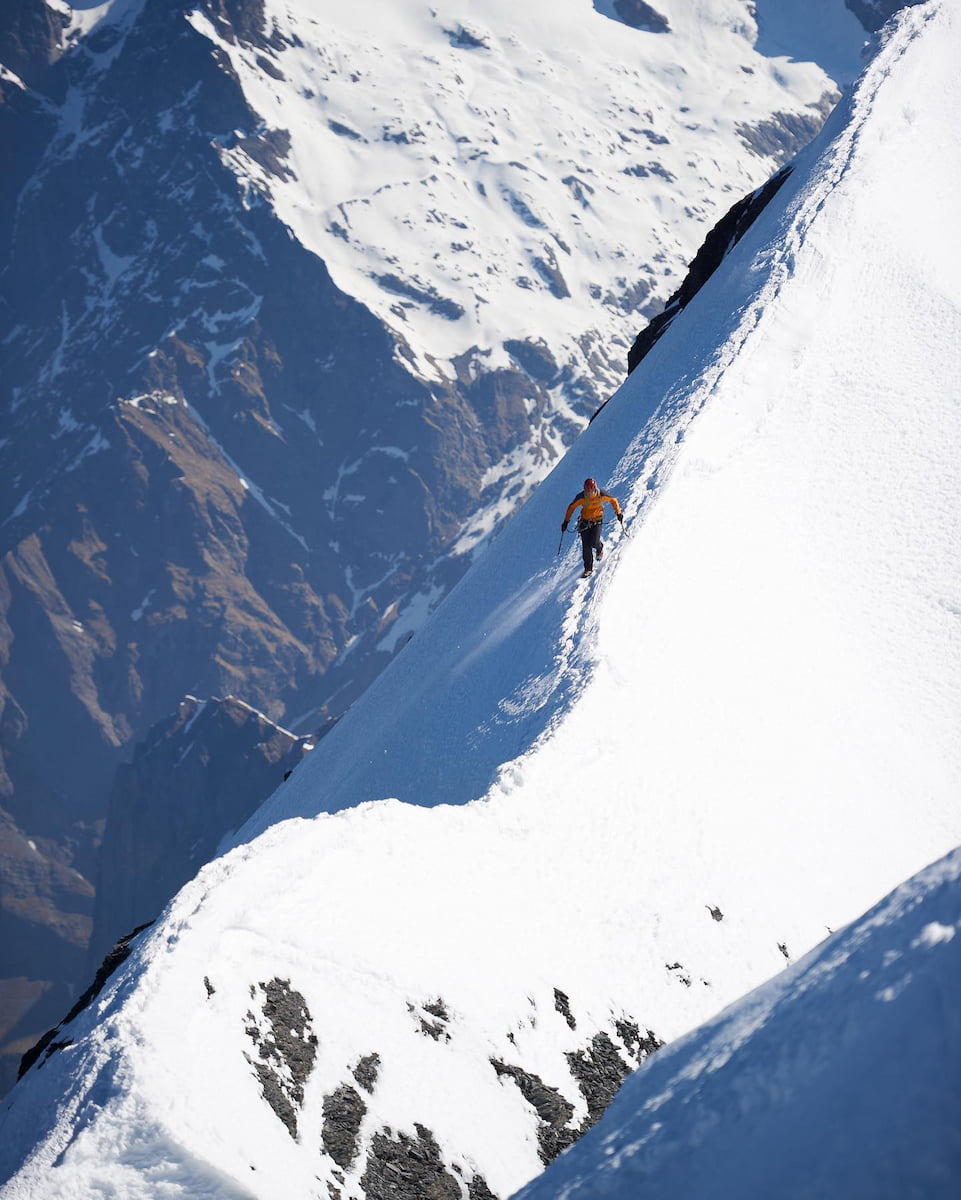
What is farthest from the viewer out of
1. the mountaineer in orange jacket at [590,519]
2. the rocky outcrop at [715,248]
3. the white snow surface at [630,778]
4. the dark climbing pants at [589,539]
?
the rocky outcrop at [715,248]

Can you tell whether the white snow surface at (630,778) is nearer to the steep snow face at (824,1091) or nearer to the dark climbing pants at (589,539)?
the dark climbing pants at (589,539)

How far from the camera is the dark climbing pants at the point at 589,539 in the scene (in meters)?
25.3

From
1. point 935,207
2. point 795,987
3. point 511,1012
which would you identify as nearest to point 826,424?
point 935,207

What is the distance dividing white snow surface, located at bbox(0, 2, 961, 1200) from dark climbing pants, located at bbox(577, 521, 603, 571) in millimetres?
465

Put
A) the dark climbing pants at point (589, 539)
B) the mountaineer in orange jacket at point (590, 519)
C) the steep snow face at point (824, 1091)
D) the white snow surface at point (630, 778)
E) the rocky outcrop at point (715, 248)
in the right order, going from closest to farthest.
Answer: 1. the steep snow face at point (824, 1091)
2. the white snow surface at point (630, 778)
3. the mountaineer in orange jacket at point (590, 519)
4. the dark climbing pants at point (589, 539)
5. the rocky outcrop at point (715, 248)

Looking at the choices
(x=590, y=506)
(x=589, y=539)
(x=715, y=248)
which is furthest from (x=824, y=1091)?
(x=715, y=248)

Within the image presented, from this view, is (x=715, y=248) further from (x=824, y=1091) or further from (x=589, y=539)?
(x=824, y=1091)

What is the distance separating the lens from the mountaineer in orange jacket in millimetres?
24422

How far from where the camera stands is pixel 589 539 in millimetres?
25609

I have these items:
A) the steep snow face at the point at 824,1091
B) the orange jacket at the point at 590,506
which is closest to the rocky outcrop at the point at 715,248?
the orange jacket at the point at 590,506

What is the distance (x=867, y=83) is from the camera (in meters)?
43.2

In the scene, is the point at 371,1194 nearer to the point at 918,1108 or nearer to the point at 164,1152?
the point at 164,1152

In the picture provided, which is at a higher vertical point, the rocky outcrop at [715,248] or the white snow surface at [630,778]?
the rocky outcrop at [715,248]

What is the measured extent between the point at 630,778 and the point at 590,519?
7158 mm
